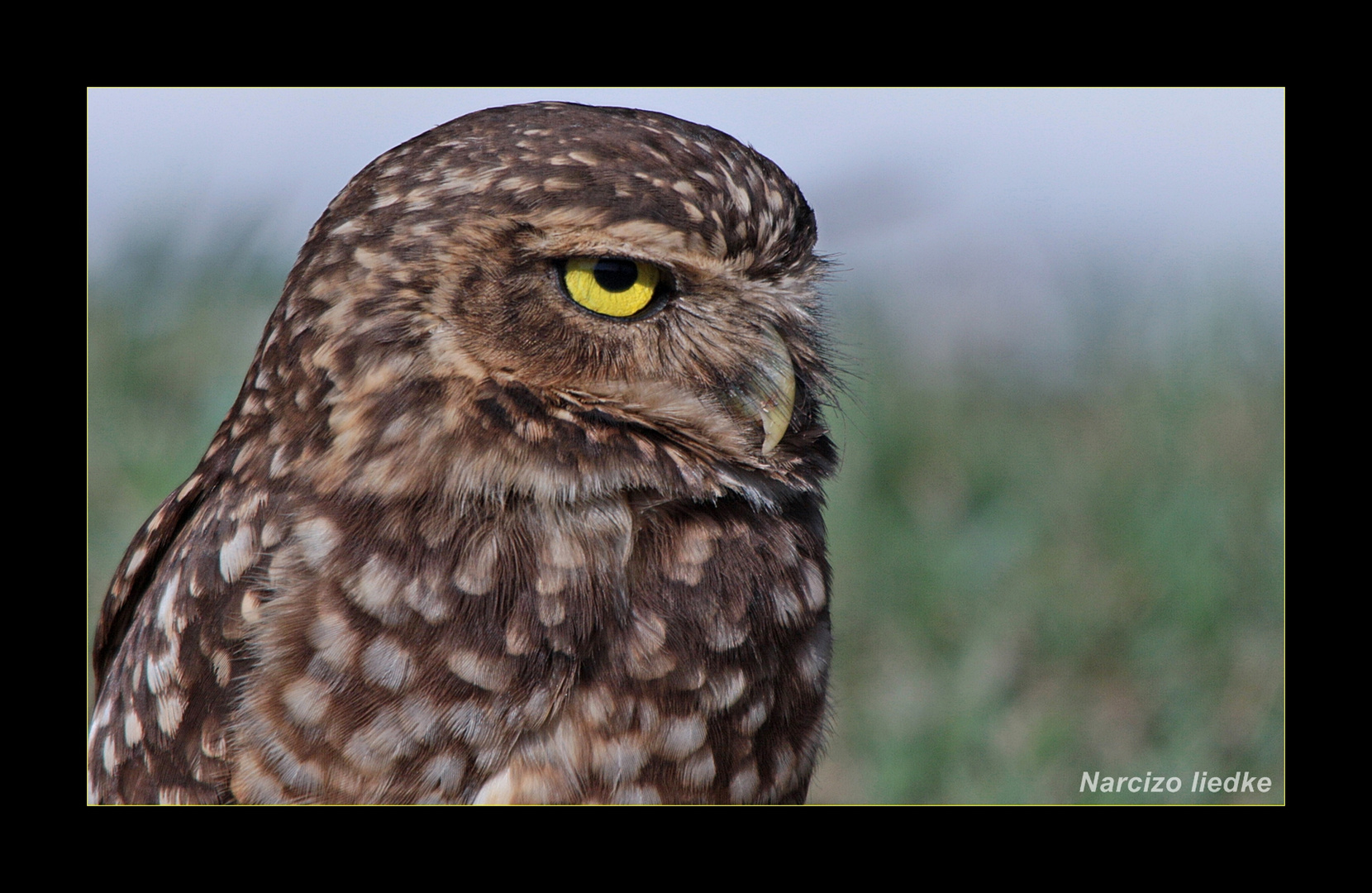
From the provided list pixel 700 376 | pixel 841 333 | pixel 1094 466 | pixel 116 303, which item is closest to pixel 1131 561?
pixel 1094 466

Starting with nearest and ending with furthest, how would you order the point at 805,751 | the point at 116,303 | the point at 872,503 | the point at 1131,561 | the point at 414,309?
the point at 414,309 → the point at 805,751 → the point at 116,303 → the point at 1131,561 → the point at 872,503

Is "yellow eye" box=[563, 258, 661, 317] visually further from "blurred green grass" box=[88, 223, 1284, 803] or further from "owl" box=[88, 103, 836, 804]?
"blurred green grass" box=[88, 223, 1284, 803]

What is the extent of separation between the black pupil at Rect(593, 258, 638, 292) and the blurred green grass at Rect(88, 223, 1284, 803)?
3.99 feet

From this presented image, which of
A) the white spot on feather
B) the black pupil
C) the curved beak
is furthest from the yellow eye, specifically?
the white spot on feather

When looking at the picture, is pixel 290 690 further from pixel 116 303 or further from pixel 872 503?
pixel 872 503

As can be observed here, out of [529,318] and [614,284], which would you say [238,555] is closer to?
[529,318]

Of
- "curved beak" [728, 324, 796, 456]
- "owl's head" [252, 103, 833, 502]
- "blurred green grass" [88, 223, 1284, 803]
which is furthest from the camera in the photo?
"blurred green grass" [88, 223, 1284, 803]

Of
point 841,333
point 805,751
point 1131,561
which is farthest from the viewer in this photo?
point 1131,561

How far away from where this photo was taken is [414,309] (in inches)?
60.9

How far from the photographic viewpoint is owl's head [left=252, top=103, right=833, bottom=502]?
1.54 metres

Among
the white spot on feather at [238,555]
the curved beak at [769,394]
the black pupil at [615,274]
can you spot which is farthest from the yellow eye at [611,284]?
the white spot on feather at [238,555]

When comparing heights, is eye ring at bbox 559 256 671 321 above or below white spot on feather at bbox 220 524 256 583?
above
